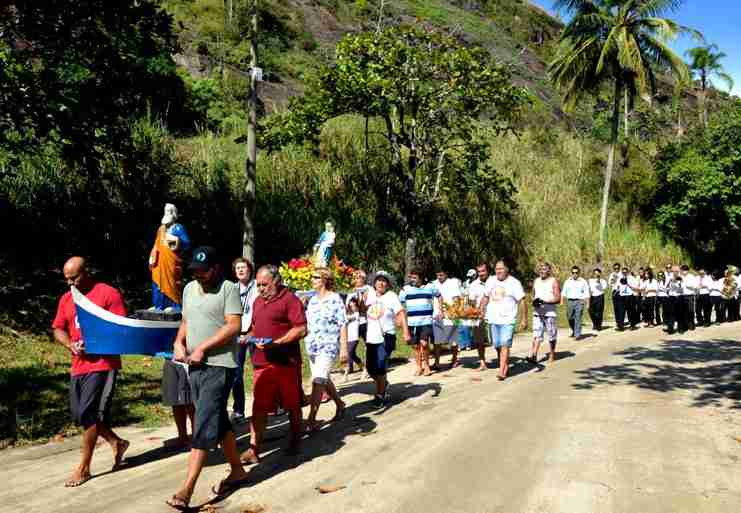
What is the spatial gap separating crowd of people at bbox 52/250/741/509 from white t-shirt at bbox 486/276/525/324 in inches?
0.7

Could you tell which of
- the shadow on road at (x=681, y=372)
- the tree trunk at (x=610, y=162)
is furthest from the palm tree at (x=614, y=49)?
the shadow on road at (x=681, y=372)

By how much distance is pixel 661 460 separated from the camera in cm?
646

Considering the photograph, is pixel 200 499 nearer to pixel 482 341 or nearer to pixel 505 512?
pixel 505 512

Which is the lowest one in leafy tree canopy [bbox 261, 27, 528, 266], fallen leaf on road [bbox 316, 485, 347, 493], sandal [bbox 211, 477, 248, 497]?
fallen leaf on road [bbox 316, 485, 347, 493]

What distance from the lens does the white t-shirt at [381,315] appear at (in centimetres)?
933

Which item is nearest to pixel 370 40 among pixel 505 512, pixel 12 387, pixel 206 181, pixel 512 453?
pixel 206 181

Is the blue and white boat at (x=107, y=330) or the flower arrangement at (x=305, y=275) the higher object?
the flower arrangement at (x=305, y=275)

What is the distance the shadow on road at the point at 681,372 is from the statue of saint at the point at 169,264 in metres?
6.26

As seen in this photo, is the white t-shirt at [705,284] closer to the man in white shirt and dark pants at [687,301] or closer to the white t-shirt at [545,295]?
the man in white shirt and dark pants at [687,301]

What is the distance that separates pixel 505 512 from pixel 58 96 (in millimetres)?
12047

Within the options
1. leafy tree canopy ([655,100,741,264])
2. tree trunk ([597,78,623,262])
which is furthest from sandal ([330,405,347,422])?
leafy tree canopy ([655,100,741,264])

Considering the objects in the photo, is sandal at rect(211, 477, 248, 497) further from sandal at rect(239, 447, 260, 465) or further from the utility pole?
the utility pole

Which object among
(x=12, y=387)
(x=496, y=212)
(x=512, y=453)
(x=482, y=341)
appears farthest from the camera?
(x=496, y=212)

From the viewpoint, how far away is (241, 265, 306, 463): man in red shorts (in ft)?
21.2
